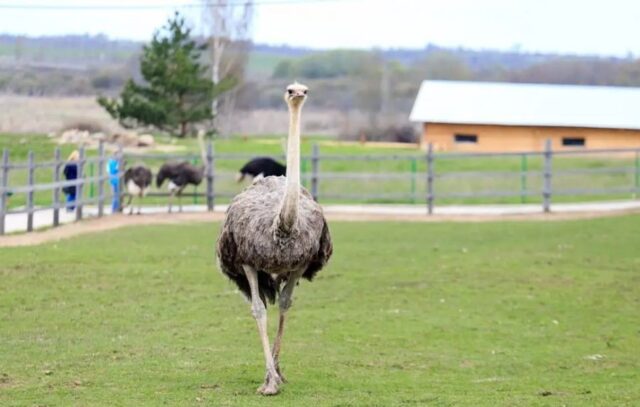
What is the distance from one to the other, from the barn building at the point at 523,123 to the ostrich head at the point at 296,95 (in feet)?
137

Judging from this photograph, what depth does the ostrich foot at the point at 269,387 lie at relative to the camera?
9227 millimetres

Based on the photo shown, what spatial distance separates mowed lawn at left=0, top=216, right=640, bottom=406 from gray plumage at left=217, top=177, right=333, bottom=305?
2.53 ft

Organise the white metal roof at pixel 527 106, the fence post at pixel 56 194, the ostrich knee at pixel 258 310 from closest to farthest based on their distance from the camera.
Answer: the ostrich knee at pixel 258 310 → the fence post at pixel 56 194 → the white metal roof at pixel 527 106

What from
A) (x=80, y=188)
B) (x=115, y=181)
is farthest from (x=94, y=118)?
(x=80, y=188)

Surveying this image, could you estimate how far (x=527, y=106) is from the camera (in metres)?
56.4

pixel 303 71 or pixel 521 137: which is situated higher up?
pixel 303 71

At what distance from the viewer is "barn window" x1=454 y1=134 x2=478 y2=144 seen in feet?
172

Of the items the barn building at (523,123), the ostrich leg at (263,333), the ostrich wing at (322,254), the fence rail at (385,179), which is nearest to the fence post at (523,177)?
the fence rail at (385,179)

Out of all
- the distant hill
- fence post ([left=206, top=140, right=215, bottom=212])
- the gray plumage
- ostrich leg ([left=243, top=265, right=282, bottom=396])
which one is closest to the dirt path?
fence post ([left=206, top=140, right=215, bottom=212])

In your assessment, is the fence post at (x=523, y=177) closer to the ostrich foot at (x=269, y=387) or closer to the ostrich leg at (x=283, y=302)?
the ostrich leg at (x=283, y=302)

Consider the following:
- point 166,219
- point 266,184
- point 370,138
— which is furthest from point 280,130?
point 266,184

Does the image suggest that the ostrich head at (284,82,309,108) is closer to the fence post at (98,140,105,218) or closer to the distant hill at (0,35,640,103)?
the fence post at (98,140,105,218)

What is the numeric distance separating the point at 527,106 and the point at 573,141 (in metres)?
4.75

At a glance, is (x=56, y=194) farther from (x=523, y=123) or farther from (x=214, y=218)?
(x=523, y=123)
